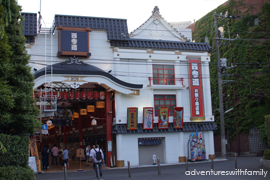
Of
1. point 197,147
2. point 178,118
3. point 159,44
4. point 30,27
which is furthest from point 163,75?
point 30,27

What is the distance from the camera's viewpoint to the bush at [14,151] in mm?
12227

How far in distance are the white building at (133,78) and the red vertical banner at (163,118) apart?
89mm

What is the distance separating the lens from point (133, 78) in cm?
2645

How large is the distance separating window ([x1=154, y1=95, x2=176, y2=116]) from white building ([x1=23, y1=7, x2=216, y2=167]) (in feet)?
0.30

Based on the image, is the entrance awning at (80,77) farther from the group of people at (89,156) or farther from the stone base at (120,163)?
the stone base at (120,163)

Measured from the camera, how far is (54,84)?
80.6ft

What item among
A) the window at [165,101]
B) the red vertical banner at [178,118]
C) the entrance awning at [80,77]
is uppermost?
the entrance awning at [80,77]

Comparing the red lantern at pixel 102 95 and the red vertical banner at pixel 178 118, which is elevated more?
the red lantern at pixel 102 95

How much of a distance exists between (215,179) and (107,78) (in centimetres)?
1222

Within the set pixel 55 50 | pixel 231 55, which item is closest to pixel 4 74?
pixel 55 50

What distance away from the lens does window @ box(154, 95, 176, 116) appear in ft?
88.8

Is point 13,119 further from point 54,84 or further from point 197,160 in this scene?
point 197,160

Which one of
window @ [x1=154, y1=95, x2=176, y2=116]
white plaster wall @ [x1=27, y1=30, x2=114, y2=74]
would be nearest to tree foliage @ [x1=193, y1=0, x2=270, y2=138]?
window @ [x1=154, y1=95, x2=176, y2=116]

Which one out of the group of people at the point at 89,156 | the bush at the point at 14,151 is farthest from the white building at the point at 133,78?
the bush at the point at 14,151
